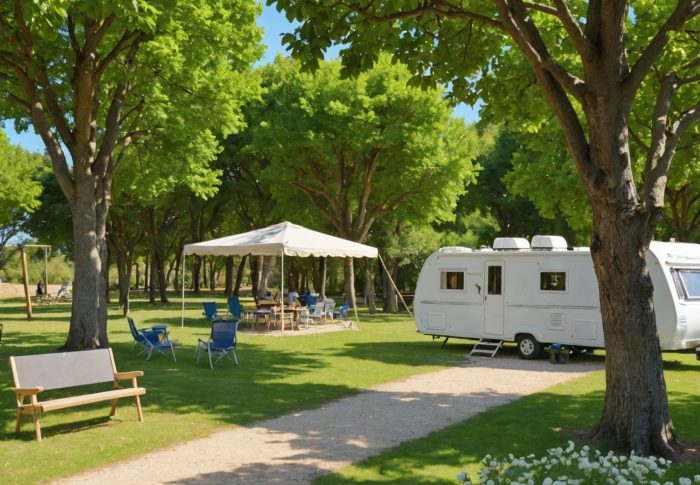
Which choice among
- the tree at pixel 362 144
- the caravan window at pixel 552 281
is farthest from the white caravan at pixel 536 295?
the tree at pixel 362 144

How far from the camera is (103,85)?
15859 millimetres

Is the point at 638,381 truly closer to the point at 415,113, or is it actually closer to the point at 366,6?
the point at 366,6

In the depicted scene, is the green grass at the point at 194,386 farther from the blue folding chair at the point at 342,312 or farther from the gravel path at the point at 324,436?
the blue folding chair at the point at 342,312

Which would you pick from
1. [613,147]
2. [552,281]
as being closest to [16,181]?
[552,281]

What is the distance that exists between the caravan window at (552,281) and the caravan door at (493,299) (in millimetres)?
938

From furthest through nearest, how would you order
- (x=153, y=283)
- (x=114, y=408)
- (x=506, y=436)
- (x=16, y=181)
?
(x=153, y=283) < (x=16, y=181) < (x=114, y=408) < (x=506, y=436)

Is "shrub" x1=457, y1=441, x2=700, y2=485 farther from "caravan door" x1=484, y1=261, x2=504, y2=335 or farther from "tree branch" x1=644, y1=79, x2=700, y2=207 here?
"caravan door" x1=484, y1=261, x2=504, y2=335

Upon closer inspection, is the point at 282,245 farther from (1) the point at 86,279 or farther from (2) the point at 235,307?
(1) the point at 86,279

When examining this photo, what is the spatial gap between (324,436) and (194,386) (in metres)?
3.76

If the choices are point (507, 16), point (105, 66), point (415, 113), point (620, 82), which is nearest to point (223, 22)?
point (105, 66)

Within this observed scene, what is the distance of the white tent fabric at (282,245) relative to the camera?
1903 cm

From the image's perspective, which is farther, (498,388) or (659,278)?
(659,278)

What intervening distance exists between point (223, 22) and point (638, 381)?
11.1 metres

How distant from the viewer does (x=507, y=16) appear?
710cm
